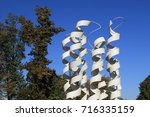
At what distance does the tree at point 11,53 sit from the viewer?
1793 inches

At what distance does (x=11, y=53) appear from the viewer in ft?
153

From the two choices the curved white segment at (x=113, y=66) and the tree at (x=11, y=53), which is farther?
the tree at (x=11, y=53)

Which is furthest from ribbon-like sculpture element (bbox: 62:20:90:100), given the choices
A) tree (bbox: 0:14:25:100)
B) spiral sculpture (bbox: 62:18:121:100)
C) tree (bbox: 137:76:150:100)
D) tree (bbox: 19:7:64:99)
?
tree (bbox: 137:76:150:100)

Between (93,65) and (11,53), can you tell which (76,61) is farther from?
(11,53)

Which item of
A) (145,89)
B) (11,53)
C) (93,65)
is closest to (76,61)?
(93,65)

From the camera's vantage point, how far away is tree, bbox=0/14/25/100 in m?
45.5

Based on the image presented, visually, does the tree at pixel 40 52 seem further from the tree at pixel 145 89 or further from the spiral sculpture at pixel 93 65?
the tree at pixel 145 89

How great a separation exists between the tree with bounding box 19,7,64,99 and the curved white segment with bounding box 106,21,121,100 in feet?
41.2

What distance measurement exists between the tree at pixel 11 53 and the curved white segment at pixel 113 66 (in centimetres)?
2076

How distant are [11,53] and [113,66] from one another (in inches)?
908

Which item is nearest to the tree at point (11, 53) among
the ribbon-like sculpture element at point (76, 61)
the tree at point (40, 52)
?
the tree at point (40, 52)

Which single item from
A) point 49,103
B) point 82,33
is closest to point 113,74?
point 82,33

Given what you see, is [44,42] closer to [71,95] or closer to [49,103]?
[71,95]

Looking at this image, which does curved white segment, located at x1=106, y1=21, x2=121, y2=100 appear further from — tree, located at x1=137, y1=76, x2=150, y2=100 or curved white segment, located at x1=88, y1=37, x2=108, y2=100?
tree, located at x1=137, y1=76, x2=150, y2=100
